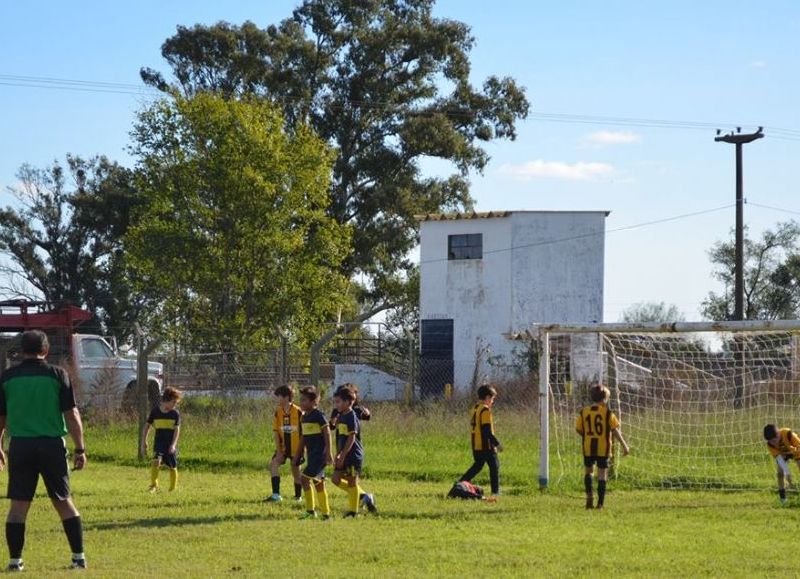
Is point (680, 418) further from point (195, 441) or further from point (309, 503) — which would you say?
point (309, 503)

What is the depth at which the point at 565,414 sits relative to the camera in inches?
965

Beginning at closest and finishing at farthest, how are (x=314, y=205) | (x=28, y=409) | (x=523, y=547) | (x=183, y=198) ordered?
(x=28, y=409)
(x=523, y=547)
(x=183, y=198)
(x=314, y=205)

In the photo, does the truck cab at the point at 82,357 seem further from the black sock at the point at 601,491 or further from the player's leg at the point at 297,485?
the black sock at the point at 601,491

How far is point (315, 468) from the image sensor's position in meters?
14.5

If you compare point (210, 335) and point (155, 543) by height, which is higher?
point (210, 335)

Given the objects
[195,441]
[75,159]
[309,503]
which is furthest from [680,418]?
[75,159]

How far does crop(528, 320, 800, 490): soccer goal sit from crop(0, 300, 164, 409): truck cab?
9.80 m

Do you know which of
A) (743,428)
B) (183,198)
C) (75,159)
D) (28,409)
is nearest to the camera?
(28,409)

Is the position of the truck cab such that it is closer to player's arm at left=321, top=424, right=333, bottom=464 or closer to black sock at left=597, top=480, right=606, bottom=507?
player's arm at left=321, top=424, right=333, bottom=464

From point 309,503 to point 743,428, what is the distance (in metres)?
10.5

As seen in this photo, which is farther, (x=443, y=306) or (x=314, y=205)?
(x=443, y=306)

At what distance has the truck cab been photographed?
28406 mm

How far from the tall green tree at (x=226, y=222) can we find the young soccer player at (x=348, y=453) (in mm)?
22958

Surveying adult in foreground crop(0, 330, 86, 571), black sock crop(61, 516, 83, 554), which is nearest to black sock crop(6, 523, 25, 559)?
adult in foreground crop(0, 330, 86, 571)
